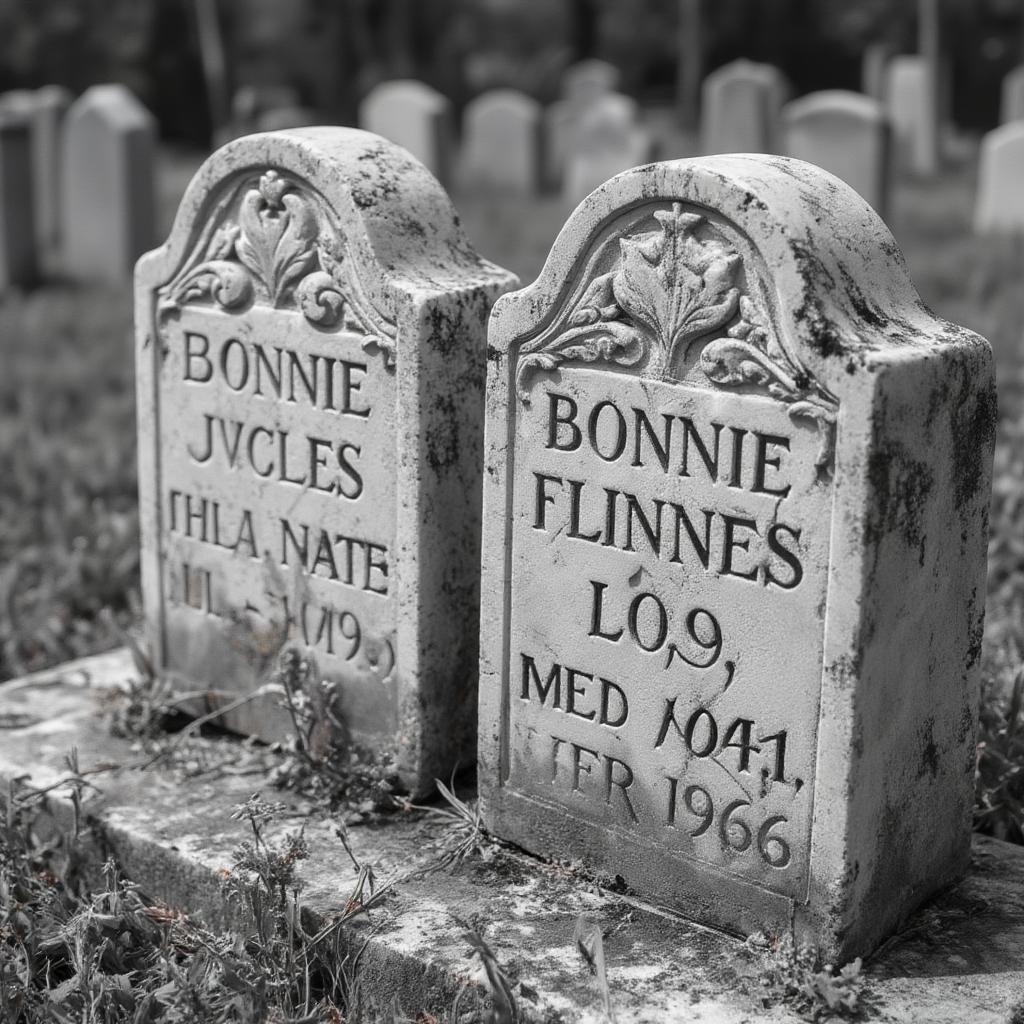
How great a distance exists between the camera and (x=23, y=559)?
4.82 m

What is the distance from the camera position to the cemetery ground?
248cm

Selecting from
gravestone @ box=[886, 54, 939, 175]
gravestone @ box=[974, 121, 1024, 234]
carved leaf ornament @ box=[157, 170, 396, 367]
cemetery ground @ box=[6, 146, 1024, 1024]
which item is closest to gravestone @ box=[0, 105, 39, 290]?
cemetery ground @ box=[6, 146, 1024, 1024]

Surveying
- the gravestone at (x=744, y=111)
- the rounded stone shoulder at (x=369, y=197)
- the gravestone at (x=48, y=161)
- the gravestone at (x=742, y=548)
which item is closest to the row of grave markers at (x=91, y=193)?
the gravestone at (x=48, y=161)

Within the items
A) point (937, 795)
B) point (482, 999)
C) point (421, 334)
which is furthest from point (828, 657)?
point (421, 334)

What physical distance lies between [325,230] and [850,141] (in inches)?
322

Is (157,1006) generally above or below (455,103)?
below

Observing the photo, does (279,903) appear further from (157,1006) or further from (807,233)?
(807,233)

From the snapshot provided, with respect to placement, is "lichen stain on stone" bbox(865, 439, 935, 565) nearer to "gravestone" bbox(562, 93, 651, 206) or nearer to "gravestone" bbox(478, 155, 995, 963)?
"gravestone" bbox(478, 155, 995, 963)

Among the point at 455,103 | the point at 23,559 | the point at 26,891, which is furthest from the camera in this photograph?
the point at 455,103

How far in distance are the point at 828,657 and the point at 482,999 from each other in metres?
0.80

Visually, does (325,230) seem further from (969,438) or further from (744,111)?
(744,111)

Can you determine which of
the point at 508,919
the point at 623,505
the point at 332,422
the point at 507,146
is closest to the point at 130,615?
the point at 332,422

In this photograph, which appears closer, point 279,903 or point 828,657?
point 828,657

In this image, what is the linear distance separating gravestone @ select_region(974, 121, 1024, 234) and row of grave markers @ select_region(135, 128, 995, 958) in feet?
26.9
